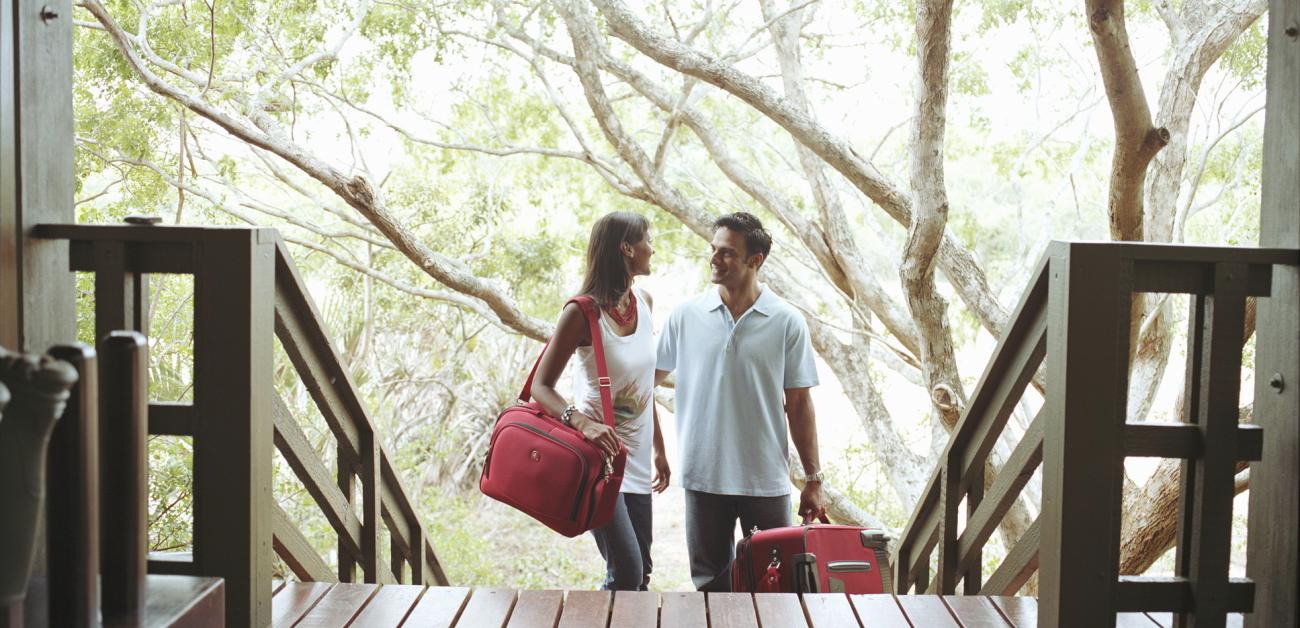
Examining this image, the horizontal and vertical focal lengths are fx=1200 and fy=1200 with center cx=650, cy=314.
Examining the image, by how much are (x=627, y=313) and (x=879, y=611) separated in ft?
3.52

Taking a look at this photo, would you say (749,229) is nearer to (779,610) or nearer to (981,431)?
(981,431)

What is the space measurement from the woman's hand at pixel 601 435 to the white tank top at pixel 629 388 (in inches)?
5.0

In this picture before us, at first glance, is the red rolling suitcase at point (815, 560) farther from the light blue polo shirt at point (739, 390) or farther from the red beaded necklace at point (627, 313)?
the red beaded necklace at point (627, 313)

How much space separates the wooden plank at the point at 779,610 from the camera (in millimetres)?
2682

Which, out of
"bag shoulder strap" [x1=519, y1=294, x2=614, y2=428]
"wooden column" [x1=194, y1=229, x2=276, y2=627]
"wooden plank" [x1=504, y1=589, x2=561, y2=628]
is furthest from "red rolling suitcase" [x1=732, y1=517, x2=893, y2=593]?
"wooden column" [x1=194, y1=229, x2=276, y2=627]

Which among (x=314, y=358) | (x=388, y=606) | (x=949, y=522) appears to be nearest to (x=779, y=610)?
(x=949, y=522)

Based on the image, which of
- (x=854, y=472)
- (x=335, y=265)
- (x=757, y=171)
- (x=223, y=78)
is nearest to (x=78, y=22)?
(x=223, y=78)

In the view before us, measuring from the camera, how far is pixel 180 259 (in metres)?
2.15

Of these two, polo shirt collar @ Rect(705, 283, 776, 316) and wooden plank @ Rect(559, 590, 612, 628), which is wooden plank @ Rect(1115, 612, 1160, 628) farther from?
polo shirt collar @ Rect(705, 283, 776, 316)

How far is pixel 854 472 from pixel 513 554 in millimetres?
3213

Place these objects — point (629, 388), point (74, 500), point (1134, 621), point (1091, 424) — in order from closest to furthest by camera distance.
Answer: point (74, 500) < point (1091, 424) < point (1134, 621) < point (629, 388)

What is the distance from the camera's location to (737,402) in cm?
346

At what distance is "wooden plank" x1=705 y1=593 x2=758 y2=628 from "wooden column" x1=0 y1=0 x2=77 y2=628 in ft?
4.56

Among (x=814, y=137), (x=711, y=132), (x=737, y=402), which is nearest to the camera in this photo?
(x=737, y=402)
